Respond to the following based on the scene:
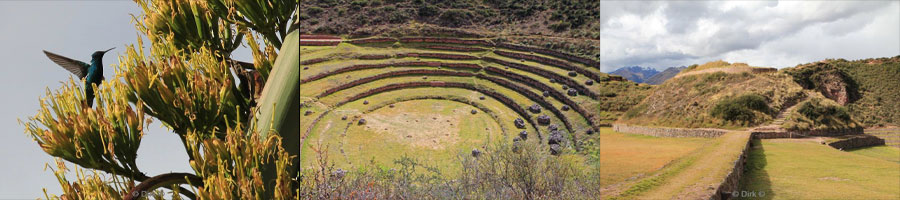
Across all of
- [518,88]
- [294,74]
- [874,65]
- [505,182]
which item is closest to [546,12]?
[518,88]

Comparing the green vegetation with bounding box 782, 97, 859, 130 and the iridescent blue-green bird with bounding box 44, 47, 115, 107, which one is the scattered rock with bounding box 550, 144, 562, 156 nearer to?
the iridescent blue-green bird with bounding box 44, 47, 115, 107

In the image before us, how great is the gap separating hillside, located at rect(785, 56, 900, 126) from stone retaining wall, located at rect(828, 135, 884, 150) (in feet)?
14.8

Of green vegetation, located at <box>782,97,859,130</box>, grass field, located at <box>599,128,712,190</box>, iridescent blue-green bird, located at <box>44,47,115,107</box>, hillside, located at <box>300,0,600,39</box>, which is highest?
hillside, located at <box>300,0,600,39</box>

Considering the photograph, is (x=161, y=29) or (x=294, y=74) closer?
(x=294, y=74)

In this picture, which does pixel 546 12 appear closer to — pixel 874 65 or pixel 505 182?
pixel 505 182

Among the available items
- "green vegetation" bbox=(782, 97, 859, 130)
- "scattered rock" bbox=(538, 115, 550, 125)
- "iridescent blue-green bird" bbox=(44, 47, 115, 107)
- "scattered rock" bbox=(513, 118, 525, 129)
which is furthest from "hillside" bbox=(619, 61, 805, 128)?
"iridescent blue-green bird" bbox=(44, 47, 115, 107)

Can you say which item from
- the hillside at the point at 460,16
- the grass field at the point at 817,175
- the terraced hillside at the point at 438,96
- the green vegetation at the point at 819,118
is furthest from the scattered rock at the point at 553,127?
the green vegetation at the point at 819,118

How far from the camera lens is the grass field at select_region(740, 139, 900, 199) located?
12.9 m

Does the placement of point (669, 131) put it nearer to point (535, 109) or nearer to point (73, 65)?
point (535, 109)

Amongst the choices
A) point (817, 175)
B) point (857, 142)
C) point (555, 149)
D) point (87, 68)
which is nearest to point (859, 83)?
point (857, 142)

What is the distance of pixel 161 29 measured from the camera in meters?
3.70

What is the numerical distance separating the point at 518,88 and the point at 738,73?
3590 centimetres

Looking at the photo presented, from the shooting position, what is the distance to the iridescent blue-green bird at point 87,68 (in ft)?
12.1

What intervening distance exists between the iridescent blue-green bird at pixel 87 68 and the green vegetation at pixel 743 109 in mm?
29968
